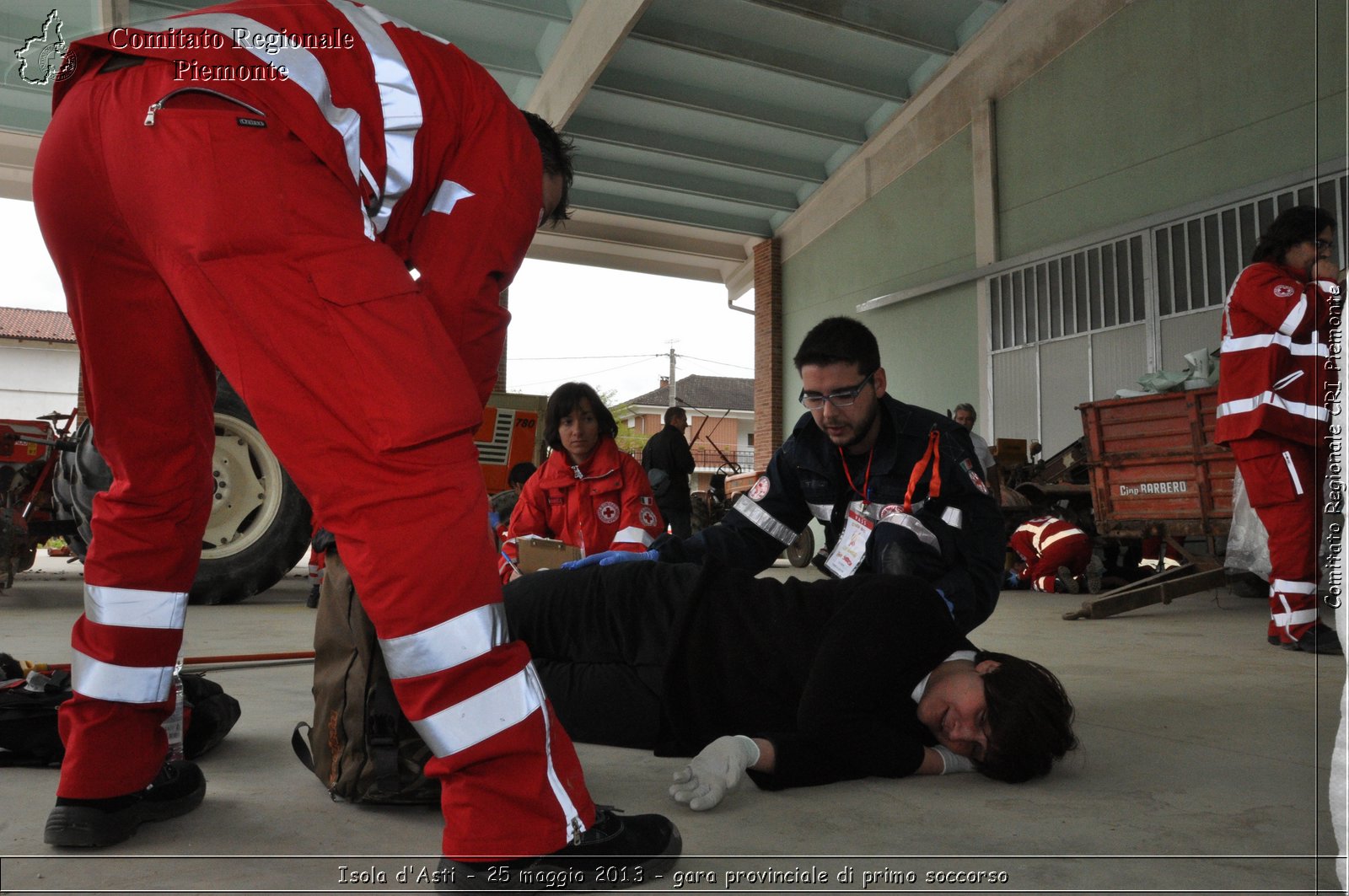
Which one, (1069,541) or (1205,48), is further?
(1205,48)

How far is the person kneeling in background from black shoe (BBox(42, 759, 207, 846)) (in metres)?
0.66

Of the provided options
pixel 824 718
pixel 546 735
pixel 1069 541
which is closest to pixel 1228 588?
pixel 1069 541

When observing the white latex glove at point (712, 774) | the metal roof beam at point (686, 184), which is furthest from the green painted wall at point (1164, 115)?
the white latex glove at point (712, 774)

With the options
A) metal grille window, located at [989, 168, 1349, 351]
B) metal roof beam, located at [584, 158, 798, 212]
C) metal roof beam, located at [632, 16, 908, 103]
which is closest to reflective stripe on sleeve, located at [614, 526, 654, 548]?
metal grille window, located at [989, 168, 1349, 351]

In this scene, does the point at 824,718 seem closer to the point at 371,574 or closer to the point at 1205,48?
the point at 371,574

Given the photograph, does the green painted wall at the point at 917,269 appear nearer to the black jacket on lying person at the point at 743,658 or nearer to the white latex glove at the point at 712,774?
the black jacket on lying person at the point at 743,658

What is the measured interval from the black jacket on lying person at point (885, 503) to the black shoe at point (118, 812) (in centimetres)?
134

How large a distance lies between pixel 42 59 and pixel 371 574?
1109 mm

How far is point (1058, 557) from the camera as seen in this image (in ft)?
22.2

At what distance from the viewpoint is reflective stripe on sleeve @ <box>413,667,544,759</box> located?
1160 millimetres

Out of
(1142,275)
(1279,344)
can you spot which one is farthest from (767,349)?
(1279,344)

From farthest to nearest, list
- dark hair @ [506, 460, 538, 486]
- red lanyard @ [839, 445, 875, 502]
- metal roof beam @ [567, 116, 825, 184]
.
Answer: metal roof beam @ [567, 116, 825, 184]
dark hair @ [506, 460, 538, 486]
red lanyard @ [839, 445, 875, 502]

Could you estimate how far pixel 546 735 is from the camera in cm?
121

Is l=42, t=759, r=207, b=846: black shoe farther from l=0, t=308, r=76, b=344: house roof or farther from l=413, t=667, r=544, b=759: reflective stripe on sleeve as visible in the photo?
l=0, t=308, r=76, b=344: house roof
